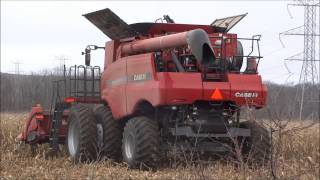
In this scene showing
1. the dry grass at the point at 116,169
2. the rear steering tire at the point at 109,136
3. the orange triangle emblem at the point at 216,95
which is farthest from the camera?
the rear steering tire at the point at 109,136

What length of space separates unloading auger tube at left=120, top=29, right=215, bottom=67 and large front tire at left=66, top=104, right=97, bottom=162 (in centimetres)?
170

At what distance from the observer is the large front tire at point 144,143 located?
952 cm

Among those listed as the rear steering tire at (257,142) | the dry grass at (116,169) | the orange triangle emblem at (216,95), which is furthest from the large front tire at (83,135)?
the rear steering tire at (257,142)

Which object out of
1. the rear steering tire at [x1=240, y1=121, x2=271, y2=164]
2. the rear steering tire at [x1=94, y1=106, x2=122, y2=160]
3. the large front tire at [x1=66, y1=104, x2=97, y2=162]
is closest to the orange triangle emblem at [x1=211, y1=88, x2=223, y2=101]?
the rear steering tire at [x1=240, y1=121, x2=271, y2=164]

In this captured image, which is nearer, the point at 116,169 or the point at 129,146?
Answer: the point at 116,169

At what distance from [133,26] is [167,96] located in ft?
7.80

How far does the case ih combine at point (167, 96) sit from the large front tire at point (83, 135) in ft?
0.06

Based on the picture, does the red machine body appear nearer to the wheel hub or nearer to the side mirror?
the wheel hub

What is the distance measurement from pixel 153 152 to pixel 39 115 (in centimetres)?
415

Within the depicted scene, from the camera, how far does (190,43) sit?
920cm

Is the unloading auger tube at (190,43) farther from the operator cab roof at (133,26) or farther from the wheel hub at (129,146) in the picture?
the wheel hub at (129,146)

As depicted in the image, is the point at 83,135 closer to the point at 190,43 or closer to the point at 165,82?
the point at 165,82

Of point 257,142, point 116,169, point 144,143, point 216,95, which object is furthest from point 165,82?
point 257,142

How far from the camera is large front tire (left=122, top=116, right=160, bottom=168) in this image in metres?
9.52
